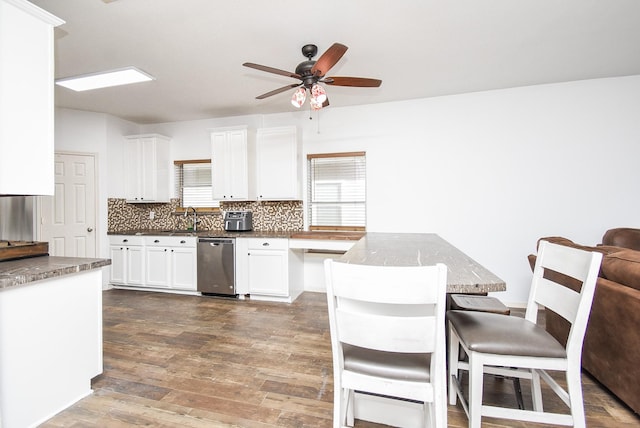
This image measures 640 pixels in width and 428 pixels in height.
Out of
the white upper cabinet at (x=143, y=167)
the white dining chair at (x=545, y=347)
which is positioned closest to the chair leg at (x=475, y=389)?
the white dining chair at (x=545, y=347)

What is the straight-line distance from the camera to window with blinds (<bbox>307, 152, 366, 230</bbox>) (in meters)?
4.15

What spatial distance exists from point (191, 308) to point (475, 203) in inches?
154

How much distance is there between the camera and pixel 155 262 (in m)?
4.18

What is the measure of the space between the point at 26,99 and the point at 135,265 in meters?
3.26

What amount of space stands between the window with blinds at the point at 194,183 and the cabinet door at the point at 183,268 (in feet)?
3.14

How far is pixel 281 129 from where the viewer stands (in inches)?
160

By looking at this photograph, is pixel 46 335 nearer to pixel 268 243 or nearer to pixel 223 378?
pixel 223 378

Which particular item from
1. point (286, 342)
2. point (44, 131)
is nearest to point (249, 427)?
point (286, 342)

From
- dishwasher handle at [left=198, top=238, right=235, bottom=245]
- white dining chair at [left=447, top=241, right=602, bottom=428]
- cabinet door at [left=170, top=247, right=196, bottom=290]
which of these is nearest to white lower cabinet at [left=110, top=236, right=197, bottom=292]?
cabinet door at [left=170, top=247, right=196, bottom=290]

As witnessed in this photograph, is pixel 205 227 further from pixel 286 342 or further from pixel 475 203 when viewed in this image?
pixel 475 203

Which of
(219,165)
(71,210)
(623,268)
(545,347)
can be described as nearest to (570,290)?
(545,347)

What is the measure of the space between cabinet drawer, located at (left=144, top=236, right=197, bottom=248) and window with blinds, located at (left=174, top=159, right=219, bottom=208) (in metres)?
0.83

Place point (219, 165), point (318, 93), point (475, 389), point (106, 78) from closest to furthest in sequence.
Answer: point (475, 389) < point (318, 93) < point (106, 78) < point (219, 165)

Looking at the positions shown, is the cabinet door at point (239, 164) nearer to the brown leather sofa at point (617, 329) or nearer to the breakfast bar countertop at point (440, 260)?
the breakfast bar countertop at point (440, 260)
